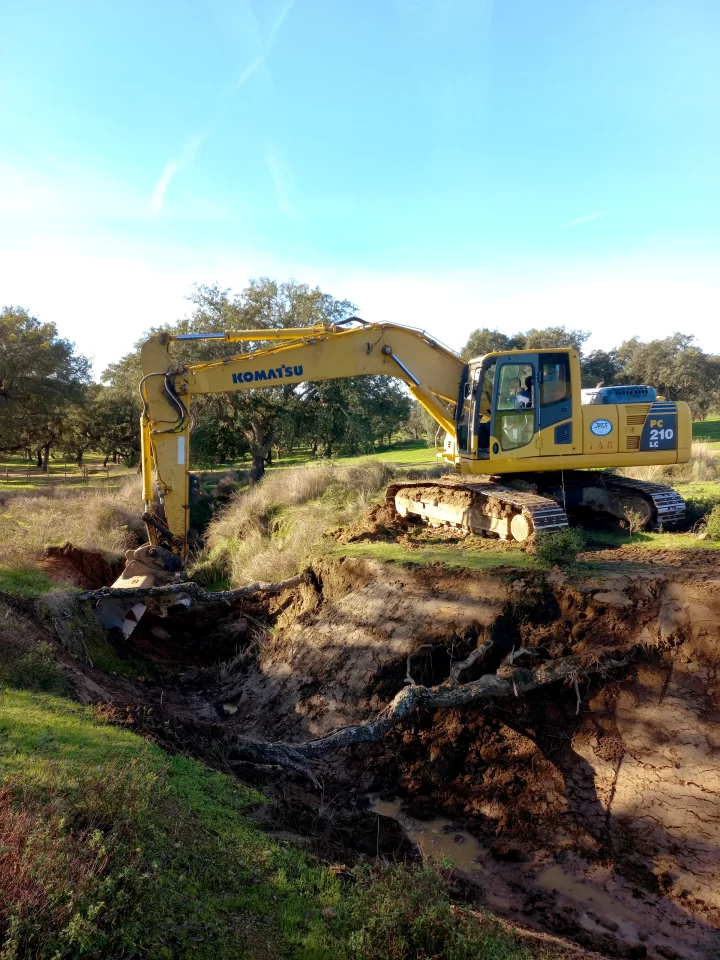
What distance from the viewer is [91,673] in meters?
7.14

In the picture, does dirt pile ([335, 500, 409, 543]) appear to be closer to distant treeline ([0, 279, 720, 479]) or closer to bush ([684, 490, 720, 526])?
bush ([684, 490, 720, 526])

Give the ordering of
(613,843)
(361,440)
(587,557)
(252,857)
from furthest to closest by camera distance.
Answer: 1. (361,440)
2. (587,557)
3. (613,843)
4. (252,857)

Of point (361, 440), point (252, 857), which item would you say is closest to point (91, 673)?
point (252, 857)

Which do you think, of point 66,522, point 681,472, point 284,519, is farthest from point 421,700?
point 681,472

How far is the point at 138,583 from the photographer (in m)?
9.78

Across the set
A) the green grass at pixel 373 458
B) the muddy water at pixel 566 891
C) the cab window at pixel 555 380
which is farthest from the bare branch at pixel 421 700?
the green grass at pixel 373 458

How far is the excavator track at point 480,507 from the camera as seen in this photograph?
8672 mm

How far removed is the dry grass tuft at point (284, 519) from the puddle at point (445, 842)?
4.82m

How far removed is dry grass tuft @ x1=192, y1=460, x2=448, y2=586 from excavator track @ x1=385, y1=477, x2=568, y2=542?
1.89 meters

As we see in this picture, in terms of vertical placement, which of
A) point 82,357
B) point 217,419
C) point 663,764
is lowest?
point 663,764

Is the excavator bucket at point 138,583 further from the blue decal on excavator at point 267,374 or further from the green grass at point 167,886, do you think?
the green grass at point 167,886

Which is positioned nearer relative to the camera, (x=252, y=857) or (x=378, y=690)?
(x=252, y=857)

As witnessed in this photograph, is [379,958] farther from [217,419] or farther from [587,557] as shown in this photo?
[217,419]

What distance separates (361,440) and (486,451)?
11.7 m
